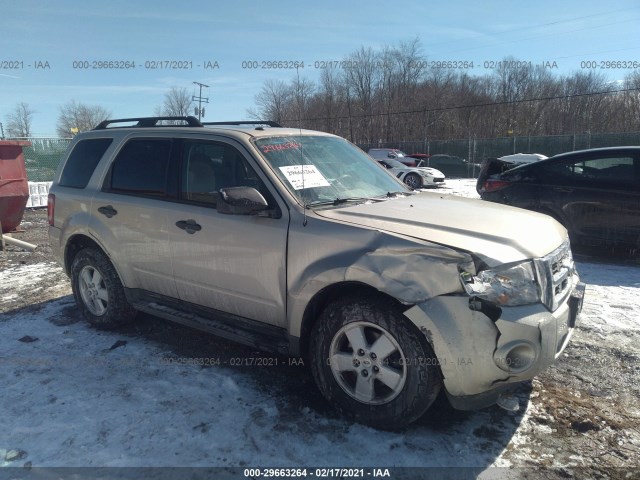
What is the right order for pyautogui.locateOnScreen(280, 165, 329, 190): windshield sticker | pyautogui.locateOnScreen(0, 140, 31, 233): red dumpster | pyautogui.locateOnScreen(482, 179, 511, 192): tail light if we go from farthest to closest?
pyautogui.locateOnScreen(0, 140, 31, 233): red dumpster → pyautogui.locateOnScreen(482, 179, 511, 192): tail light → pyautogui.locateOnScreen(280, 165, 329, 190): windshield sticker

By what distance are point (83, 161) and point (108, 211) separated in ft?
2.80

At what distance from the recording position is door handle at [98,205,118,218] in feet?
14.0

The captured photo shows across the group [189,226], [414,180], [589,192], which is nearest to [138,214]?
[189,226]

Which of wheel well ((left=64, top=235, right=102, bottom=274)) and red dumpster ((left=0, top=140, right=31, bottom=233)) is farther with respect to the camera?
red dumpster ((left=0, top=140, right=31, bottom=233))

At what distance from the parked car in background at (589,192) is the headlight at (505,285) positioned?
16.6 ft

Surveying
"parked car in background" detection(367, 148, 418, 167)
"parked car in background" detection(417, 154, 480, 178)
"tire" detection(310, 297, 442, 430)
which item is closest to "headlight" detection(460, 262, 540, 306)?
"tire" detection(310, 297, 442, 430)

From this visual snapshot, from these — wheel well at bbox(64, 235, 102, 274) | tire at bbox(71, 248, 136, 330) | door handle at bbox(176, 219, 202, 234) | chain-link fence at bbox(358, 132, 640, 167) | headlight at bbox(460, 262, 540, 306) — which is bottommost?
tire at bbox(71, 248, 136, 330)

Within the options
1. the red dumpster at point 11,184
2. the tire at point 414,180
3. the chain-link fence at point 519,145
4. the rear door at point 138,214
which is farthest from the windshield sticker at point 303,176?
the chain-link fence at point 519,145

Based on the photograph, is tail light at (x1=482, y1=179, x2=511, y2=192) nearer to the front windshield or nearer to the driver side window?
the front windshield

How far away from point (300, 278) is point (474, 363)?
3.88 ft

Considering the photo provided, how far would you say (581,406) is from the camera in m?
3.19

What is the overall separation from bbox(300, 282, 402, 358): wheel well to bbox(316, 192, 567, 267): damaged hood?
15.2 inches

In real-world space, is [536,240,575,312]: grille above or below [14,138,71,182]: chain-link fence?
below

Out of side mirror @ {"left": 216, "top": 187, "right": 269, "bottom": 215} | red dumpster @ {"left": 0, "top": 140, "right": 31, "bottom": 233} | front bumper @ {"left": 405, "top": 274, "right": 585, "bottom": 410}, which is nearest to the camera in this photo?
front bumper @ {"left": 405, "top": 274, "right": 585, "bottom": 410}
